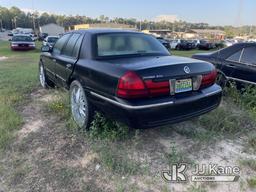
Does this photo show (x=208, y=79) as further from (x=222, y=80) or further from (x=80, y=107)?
(x=222, y=80)

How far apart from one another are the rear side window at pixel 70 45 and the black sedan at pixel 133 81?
0.03m

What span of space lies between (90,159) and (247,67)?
3768 mm

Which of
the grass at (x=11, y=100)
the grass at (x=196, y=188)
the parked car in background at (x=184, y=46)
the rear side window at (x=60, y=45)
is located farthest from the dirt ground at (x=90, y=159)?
the parked car in background at (x=184, y=46)

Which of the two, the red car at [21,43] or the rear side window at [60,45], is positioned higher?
the rear side window at [60,45]

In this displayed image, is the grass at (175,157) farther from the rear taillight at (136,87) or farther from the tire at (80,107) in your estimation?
the tire at (80,107)

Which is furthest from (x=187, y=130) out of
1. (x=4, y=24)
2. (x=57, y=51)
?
(x=4, y=24)

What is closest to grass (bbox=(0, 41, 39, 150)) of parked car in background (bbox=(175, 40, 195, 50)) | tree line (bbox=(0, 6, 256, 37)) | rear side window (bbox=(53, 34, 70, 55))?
rear side window (bbox=(53, 34, 70, 55))

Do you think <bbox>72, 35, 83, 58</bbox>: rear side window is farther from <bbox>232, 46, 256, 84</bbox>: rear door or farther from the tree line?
the tree line

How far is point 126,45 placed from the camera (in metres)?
3.78

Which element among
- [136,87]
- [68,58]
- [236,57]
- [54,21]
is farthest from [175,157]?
[54,21]

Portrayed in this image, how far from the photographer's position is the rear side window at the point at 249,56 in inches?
194

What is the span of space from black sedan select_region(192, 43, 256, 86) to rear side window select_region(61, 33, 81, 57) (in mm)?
3243

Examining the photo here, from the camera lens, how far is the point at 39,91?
6.11 meters

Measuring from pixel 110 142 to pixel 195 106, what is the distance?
1.26 m
